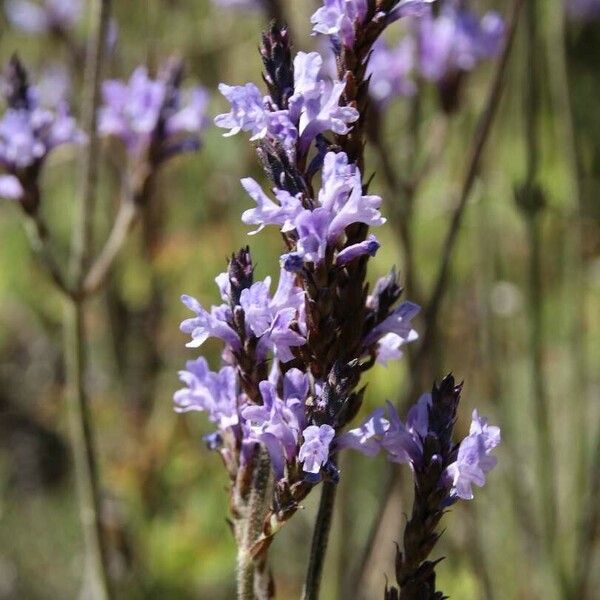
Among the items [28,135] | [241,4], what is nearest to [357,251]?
[28,135]

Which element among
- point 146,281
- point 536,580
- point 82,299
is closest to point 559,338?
point 536,580

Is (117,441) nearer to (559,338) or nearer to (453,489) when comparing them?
(559,338)

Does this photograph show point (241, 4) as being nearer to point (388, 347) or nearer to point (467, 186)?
point (467, 186)

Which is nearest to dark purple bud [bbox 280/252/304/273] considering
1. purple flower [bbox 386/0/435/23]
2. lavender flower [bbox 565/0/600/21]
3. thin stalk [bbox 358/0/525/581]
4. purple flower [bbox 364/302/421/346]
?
purple flower [bbox 364/302/421/346]

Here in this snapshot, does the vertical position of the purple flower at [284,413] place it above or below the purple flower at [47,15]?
below

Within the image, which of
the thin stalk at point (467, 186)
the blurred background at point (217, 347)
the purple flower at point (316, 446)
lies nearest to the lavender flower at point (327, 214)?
the purple flower at point (316, 446)

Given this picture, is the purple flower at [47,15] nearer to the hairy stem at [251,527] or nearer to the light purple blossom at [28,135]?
the light purple blossom at [28,135]
